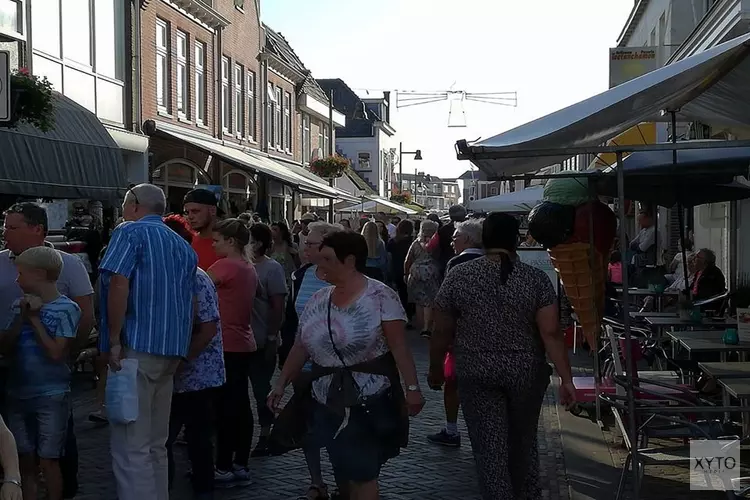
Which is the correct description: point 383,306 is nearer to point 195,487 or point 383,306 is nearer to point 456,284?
point 456,284

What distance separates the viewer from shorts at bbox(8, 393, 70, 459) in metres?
5.14

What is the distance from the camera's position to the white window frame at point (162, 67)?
20.9m

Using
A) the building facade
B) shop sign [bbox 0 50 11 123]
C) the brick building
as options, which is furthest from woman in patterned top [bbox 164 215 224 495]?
the building facade

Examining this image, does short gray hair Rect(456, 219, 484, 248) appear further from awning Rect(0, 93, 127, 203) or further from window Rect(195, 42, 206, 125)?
window Rect(195, 42, 206, 125)

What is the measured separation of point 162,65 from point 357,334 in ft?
57.4

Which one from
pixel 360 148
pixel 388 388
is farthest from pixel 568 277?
pixel 360 148

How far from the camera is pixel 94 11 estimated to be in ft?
57.3

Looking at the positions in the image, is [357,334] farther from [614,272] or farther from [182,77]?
[182,77]

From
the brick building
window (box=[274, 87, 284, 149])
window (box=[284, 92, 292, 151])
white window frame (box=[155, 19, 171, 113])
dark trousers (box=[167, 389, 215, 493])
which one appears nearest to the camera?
dark trousers (box=[167, 389, 215, 493])

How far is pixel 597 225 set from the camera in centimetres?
700

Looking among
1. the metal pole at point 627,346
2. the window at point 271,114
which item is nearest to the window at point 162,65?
the window at point 271,114

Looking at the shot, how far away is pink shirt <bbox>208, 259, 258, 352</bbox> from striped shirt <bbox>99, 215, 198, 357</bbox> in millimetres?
1310

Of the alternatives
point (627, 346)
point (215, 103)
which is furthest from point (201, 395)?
point (215, 103)

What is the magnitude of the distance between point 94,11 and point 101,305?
1357 centimetres
